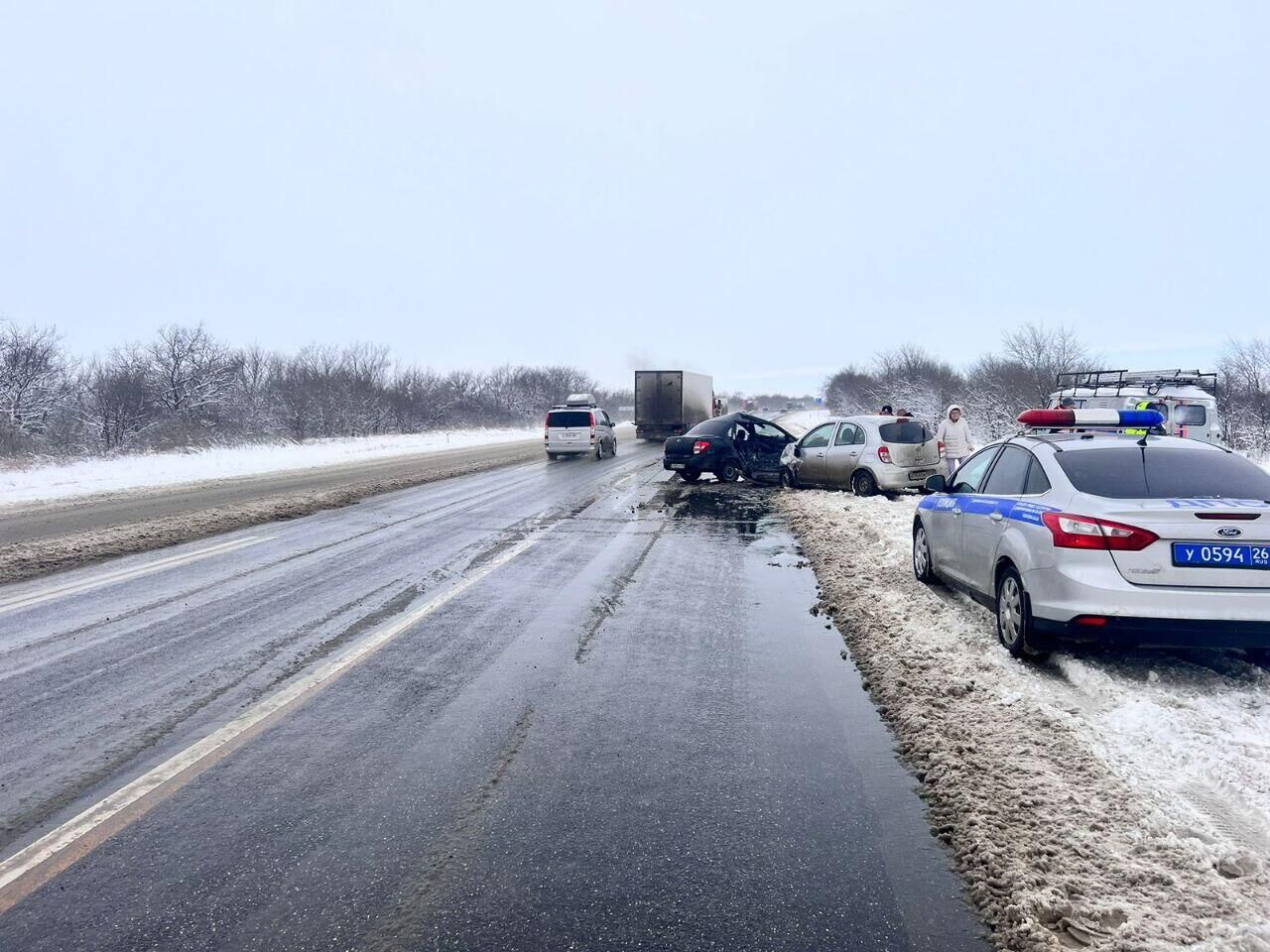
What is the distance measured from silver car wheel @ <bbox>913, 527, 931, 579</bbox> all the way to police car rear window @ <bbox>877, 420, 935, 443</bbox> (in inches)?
254

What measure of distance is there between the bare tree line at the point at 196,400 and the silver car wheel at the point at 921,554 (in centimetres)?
3066

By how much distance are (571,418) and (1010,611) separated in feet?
73.1

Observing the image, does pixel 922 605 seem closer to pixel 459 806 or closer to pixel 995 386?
pixel 459 806

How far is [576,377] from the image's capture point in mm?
95250

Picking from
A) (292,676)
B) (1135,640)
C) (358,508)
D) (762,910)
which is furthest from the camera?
(358,508)

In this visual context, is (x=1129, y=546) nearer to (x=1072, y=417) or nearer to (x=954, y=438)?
(x=1072, y=417)

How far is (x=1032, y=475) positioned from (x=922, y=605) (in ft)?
5.47

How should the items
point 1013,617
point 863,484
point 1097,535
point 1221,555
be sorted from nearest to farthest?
1. point 1221,555
2. point 1097,535
3. point 1013,617
4. point 863,484

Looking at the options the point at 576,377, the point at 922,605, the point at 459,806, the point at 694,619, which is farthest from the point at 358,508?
Result: the point at 576,377

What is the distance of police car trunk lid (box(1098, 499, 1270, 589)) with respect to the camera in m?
4.52

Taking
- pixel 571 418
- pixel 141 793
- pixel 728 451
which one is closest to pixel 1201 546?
pixel 141 793

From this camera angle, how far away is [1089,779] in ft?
11.8

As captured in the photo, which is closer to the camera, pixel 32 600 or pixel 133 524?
pixel 32 600

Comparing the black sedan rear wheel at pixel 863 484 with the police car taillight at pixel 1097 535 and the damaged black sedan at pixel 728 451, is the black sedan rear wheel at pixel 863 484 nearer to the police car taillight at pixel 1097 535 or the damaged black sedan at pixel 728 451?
the damaged black sedan at pixel 728 451
